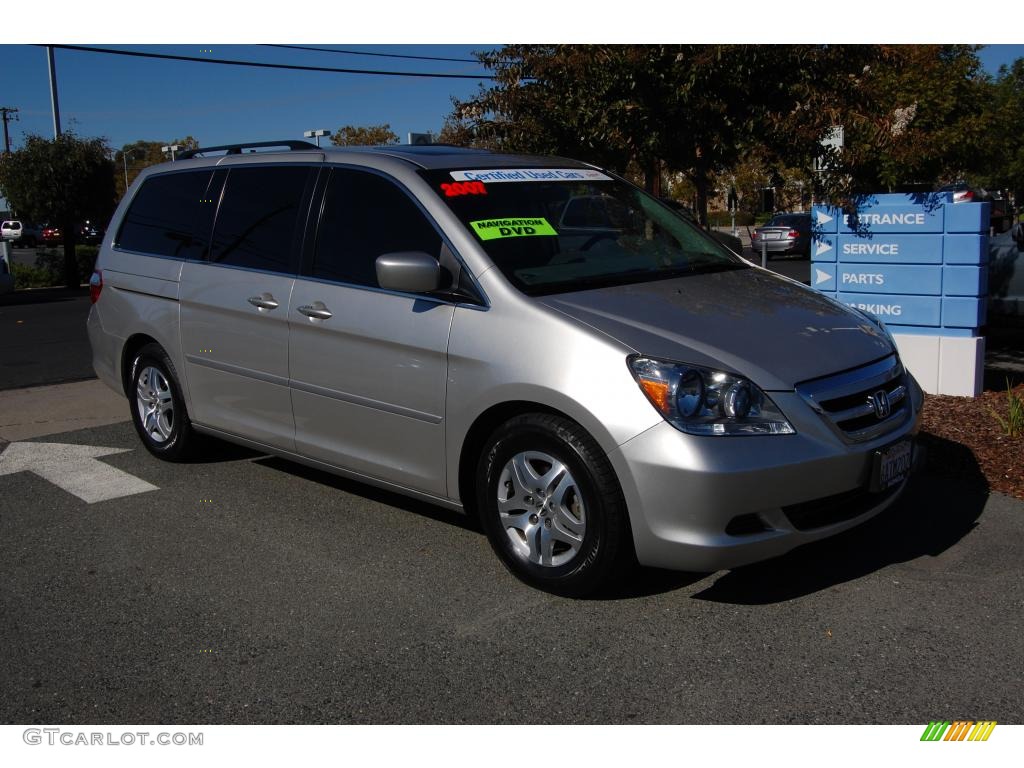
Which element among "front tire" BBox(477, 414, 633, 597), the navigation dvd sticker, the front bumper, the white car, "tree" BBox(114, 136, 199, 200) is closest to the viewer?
the front bumper

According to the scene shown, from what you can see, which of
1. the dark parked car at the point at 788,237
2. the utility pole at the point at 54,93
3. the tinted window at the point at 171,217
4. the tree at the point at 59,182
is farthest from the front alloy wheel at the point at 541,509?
the utility pole at the point at 54,93

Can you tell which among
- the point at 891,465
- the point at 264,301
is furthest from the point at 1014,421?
the point at 264,301

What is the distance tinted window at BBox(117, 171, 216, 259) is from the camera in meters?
5.95

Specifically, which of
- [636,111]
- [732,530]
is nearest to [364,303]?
[732,530]

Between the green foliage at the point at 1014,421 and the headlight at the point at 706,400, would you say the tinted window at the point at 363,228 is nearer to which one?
the headlight at the point at 706,400

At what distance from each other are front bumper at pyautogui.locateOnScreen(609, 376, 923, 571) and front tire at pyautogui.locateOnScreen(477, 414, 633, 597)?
0.31 feet

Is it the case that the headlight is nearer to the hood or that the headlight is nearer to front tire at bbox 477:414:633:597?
the hood

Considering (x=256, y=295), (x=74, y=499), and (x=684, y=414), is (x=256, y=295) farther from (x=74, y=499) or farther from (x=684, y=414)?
(x=684, y=414)

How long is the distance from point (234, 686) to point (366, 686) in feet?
1.51

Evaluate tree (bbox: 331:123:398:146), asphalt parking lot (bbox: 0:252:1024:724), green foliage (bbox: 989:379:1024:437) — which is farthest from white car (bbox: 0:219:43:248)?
green foliage (bbox: 989:379:1024:437)

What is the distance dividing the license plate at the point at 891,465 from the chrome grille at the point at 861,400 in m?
0.08

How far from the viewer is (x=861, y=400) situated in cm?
417

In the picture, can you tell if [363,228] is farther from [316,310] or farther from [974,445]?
[974,445]

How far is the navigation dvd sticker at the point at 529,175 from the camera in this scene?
16.1 ft
